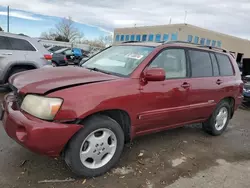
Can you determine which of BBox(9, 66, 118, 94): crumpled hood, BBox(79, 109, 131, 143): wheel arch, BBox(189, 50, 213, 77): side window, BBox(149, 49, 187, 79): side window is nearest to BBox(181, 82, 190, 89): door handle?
BBox(149, 49, 187, 79): side window

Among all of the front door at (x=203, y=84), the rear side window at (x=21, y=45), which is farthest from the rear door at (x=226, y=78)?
the rear side window at (x=21, y=45)

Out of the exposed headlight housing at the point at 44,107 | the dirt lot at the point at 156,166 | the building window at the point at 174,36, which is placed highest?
the building window at the point at 174,36

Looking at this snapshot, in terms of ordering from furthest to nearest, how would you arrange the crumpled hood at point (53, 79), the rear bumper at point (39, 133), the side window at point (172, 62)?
1. the side window at point (172, 62)
2. the crumpled hood at point (53, 79)
3. the rear bumper at point (39, 133)

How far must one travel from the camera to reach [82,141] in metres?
2.85

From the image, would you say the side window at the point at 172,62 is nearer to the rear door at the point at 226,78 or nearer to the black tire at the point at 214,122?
the rear door at the point at 226,78

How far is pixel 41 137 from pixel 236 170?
2.75 metres

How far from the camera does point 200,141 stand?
474 cm

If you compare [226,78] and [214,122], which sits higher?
[226,78]

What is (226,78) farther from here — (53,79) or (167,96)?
(53,79)

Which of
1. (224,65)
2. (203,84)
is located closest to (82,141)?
(203,84)

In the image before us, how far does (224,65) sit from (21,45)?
5376 mm

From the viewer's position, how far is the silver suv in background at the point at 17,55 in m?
6.77

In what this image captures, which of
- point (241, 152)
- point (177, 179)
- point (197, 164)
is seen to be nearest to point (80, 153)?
point (177, 179)

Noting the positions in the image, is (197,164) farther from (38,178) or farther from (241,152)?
(38,178)
